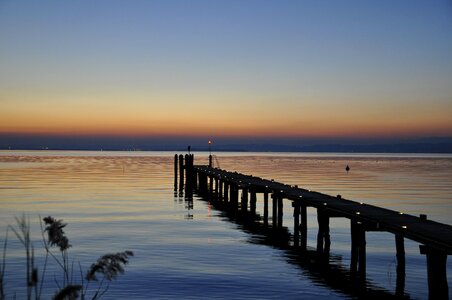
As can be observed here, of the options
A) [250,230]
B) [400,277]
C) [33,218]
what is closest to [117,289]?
[400,277]

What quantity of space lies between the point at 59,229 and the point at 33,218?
32.5 metres

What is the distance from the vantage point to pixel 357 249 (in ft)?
74.6

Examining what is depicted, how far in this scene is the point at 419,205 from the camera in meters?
49.0

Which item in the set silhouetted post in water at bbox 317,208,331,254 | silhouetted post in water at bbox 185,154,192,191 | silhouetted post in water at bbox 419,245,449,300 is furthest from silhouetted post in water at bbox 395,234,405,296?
silhouetted post in water at bbox 185,154,192,191

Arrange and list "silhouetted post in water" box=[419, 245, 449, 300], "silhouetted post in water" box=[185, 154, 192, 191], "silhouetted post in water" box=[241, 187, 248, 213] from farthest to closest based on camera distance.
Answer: "silhouetted post in water" box=[185, 154, 192, 191] < "silhouetted post in water" box=[241, 187, 248, 213] < "silhouetted post in water" box=[419, 245, 449, 300]

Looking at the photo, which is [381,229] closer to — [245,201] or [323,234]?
[323,234]

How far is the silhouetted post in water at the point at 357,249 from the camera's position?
21719 mm

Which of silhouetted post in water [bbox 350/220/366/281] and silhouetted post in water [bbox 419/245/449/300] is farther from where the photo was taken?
silhouetted post in water [bbox 350/220/366/281]

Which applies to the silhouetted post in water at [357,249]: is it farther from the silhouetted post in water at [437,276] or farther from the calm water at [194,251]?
the silhouetted post in water at [437,276]

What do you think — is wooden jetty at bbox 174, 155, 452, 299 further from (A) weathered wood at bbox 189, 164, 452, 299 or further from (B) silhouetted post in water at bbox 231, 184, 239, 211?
(B) silhouetted post in water at bbox 231, 184, 239, 211

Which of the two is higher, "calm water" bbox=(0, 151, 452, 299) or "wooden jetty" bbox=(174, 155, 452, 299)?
"wooden jetty" bbox=(174, 155, 452, 299)

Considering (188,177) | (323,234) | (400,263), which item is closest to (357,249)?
(400,263)

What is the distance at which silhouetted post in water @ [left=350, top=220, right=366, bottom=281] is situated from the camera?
71.3 feet

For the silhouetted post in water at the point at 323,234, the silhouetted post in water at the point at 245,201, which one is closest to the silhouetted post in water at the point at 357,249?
the silhouetted post in water at the point at 323,234
